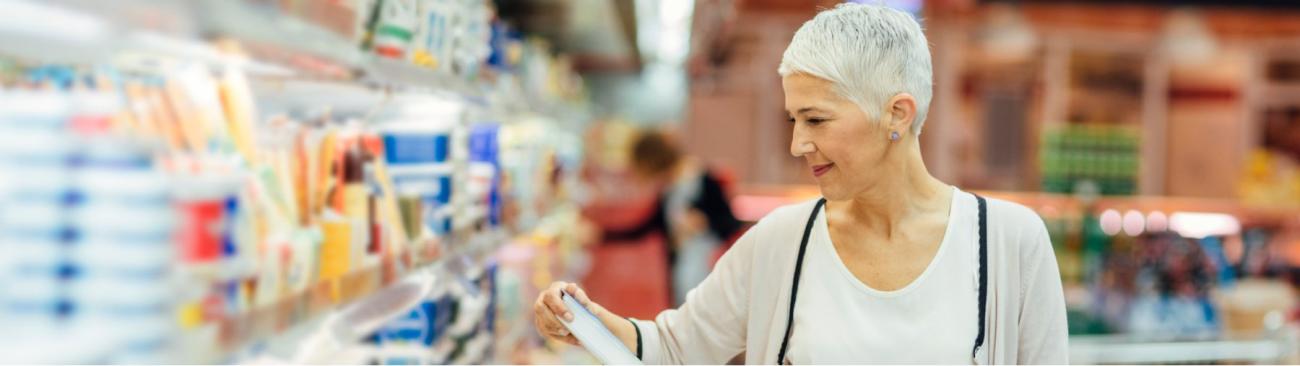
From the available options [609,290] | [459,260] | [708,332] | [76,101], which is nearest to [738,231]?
[609,290]

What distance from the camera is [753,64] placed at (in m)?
8.29

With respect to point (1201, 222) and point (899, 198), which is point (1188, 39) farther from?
point (899, 198)

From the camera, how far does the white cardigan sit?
141 centimetres

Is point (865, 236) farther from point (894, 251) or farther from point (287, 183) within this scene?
point (287, 183)

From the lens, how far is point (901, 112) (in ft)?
4.48

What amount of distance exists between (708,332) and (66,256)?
82cm

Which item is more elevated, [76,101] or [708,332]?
[76,101]

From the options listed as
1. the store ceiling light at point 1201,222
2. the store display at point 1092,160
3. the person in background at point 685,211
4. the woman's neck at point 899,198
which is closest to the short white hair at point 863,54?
the woman's neck at point 899,198

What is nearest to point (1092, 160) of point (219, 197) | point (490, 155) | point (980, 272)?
point (490, 155)

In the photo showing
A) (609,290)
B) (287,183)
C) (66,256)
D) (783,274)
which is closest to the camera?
(66,256)

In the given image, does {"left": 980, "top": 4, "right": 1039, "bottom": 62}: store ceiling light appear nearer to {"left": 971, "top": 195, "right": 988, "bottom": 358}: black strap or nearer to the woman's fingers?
{"left": 971, "top": 195, "right": 988, "bottom": 358}: black strap

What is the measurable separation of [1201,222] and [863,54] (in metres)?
8.02

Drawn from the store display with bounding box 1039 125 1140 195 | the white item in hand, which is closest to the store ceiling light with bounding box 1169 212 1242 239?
the store display with bounding box 1039 125 1140 195

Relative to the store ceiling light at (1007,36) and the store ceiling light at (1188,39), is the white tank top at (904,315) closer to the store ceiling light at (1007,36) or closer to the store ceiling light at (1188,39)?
the store ceiling light at (1007,36)
